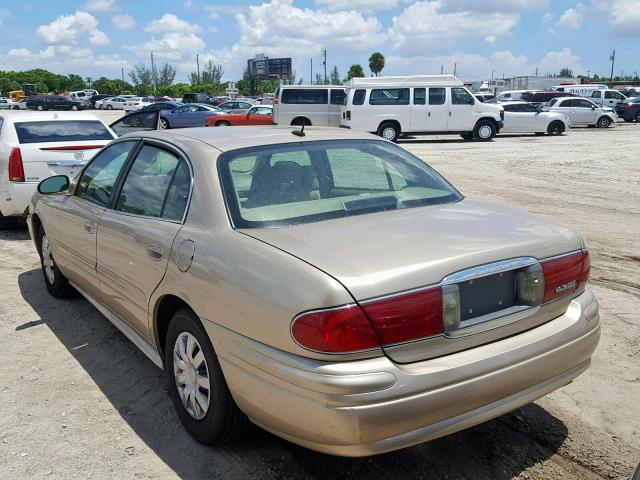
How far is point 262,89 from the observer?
347ft

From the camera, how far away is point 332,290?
7.68ft

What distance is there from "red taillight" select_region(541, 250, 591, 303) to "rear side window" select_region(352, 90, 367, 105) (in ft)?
67.6

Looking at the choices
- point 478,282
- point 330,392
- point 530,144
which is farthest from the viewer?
Answer: point 530,144

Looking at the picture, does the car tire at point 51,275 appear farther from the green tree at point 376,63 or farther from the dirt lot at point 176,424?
the green tree at point 376,63

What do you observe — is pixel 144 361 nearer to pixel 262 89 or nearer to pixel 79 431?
pixel 79 431

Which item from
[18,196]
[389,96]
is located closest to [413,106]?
[389,96]

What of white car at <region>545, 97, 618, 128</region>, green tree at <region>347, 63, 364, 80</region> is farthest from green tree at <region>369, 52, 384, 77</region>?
white car at <region>545, 97, 618, 128</region>

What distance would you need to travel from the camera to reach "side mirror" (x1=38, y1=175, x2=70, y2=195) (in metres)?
4.96

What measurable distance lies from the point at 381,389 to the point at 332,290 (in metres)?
0.41

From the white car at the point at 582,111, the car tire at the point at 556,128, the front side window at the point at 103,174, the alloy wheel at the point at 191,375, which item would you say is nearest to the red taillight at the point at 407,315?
the alloy wheel at the point at 191,375

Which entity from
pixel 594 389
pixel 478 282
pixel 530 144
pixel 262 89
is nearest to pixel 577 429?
pixel 594 389

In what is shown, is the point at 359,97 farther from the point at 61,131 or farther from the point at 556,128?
the point at 61,131

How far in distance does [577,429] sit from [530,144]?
1970 cm

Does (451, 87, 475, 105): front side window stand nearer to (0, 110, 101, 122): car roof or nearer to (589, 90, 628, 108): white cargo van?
(0, 110, 101, 122): car roof
